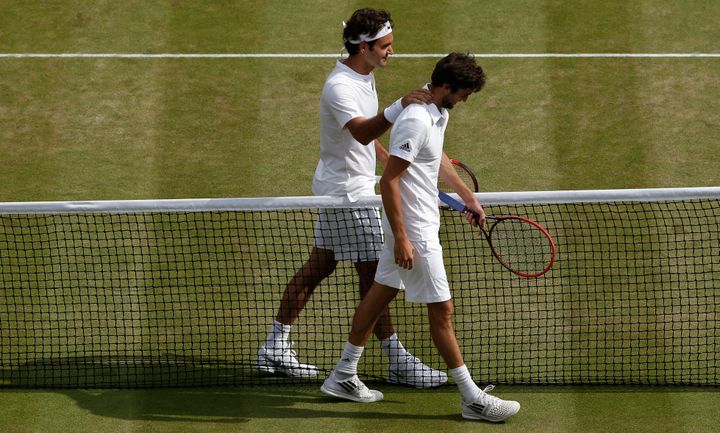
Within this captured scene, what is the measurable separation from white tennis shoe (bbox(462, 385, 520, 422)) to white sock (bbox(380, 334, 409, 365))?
0.71 meters

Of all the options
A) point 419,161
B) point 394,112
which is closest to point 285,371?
point 419,161

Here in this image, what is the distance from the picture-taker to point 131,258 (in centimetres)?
1007

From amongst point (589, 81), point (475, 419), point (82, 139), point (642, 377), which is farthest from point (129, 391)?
point (589, 81)

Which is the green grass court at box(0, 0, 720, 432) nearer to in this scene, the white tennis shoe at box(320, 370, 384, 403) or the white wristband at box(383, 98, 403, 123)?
the white tennis shoe at box(320, 370, 384, 403)

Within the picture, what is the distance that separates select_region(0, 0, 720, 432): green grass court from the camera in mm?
11289

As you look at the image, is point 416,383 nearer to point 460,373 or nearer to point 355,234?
point 460,373

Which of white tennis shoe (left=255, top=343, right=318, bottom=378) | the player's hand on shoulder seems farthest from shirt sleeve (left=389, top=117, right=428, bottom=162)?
white tennis shoe (left=255, top=343, right=318, bottom=378)

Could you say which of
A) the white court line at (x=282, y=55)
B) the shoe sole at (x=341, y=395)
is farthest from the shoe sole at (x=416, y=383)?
the white court line at (x=282, y=55)

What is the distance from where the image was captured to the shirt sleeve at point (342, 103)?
316 inches

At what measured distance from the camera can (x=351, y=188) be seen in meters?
8.28

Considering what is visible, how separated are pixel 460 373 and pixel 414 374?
65 cm

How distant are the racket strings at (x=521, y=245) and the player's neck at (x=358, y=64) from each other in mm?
1268

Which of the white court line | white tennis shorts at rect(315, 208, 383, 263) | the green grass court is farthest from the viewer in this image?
the white court line

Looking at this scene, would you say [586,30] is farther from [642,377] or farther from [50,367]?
[50,367]
